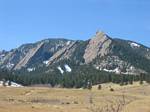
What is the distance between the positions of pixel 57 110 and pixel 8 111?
14.2 metres

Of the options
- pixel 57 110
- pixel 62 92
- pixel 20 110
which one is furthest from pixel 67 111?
pixel 62 92

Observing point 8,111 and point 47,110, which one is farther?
point 47,110

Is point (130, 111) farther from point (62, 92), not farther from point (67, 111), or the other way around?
point (62, 92)

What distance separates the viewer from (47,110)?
93.1 metres

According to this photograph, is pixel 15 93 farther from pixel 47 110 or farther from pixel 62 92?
pixel 47 110

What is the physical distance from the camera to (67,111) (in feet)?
309

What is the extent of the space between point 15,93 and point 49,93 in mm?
12044

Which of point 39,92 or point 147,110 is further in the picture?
point 39,92

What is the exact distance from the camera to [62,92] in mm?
179875

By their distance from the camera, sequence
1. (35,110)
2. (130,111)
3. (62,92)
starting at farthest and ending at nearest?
(62,92) < (35,110) < (130,111)

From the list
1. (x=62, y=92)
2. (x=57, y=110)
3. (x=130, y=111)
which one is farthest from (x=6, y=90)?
(x=130, y=111)

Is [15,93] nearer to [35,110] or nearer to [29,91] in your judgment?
[29,91]

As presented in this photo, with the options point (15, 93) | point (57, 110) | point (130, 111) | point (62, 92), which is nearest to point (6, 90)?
point (15, 93)

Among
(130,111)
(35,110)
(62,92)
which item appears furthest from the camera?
(62,92)
